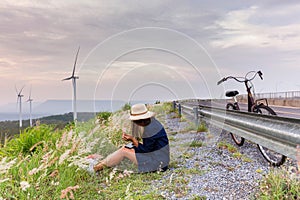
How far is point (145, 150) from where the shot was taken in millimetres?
5648

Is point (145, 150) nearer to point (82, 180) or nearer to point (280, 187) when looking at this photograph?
point (82, 180)

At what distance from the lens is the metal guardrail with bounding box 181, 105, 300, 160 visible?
3.92 metres

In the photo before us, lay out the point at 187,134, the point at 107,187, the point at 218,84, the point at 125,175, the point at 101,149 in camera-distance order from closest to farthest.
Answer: the point at 107,187 → the point at 125,175 → the point at 101,149 → the point at 218,84 → the point at 187,134

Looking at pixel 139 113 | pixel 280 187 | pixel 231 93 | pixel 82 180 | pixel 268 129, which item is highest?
pixel 231 93

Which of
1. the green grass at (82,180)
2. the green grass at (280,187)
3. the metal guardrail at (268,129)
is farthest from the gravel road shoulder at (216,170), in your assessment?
the metal guardrail at (268,129)

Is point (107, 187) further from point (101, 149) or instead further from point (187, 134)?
point (187, 134)

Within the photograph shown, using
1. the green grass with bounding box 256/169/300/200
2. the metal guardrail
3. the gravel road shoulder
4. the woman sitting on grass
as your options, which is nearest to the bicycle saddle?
the metal guardrail

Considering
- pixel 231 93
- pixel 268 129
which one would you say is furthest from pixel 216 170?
pixel 231 93

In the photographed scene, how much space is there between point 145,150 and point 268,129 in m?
2.05

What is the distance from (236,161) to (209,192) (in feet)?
5.31

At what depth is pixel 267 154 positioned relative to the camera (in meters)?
5.67

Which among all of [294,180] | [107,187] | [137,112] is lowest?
[107,187]

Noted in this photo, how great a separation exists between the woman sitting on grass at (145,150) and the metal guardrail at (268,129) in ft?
4.54

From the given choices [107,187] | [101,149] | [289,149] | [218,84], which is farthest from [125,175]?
[218,84]
